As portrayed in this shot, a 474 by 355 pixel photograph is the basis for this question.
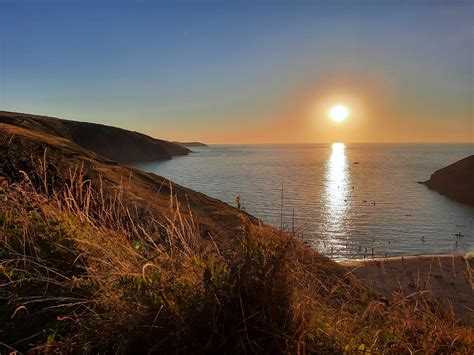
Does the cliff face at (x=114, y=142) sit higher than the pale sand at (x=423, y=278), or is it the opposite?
the cliff face at (x=114, y=142)

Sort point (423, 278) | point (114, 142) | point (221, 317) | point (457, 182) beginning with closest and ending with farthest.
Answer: point (221, 317) → point (423, 278) → point (457, 182) → point (114, 142)

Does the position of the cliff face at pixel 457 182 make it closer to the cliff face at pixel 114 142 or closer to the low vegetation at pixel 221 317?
the low vegetation at pixel 221 317

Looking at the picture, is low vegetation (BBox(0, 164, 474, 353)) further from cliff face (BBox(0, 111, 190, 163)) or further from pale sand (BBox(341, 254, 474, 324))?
cliff face (BBox(0, 111, 190, 163))

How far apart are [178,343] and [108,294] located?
897 millimetres

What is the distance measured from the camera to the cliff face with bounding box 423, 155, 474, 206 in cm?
5669

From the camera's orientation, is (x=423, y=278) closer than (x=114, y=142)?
Yes

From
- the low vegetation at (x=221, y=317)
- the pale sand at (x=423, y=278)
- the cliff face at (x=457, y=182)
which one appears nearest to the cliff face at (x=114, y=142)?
the cliff face at (x=457, y=182)

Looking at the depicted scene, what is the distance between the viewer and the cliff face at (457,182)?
2232 inches

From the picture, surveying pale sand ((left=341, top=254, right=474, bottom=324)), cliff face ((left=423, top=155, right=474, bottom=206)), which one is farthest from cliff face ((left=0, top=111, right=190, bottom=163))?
pale sand ((left=341, top=254, right=474, bottom=324))

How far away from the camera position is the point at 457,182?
6159 cm

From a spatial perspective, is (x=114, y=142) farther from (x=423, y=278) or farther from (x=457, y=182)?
(x=423, y=278)

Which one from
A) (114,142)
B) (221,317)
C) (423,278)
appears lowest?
(423,278)

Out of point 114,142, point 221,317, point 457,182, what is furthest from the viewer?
point 114,142

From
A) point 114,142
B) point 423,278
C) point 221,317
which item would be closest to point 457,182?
point 423,278
